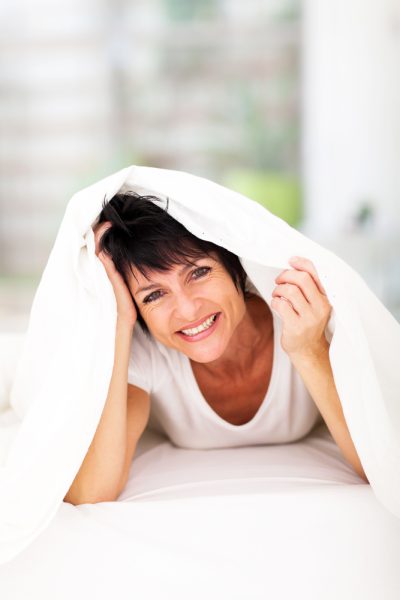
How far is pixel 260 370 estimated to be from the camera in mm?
1687

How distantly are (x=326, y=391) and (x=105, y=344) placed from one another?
415mm

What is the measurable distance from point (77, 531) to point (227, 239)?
0.58 metres

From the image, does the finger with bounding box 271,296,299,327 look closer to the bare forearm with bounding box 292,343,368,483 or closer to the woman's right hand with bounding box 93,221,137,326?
the bare forearm with bounding box 292,343,368,483

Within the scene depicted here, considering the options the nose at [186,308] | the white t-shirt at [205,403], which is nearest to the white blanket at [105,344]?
the nose at [186,308]

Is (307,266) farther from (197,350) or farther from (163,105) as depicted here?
(163,105)

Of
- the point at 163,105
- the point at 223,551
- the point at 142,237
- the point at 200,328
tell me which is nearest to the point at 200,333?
the point at 200,328

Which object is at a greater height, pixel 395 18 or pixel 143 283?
pixel 395 18

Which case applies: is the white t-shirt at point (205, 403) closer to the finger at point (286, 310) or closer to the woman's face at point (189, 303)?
the woman's face at point (189, 303)

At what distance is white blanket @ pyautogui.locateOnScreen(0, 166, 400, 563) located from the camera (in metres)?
1.21

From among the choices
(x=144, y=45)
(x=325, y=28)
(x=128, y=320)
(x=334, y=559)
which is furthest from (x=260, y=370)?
(x=144, y=45)

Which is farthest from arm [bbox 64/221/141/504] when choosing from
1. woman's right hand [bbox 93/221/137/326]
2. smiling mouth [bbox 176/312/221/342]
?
smiling mouth [bbox 176/312/221/342]

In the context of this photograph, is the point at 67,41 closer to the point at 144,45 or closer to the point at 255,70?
the point at 144,45

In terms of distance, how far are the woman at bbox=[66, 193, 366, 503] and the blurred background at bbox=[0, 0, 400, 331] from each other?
400 cm

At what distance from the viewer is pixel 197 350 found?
4.89 feet
